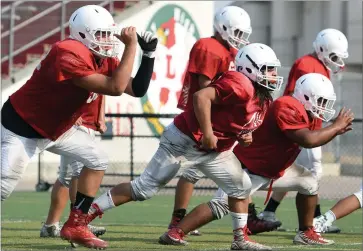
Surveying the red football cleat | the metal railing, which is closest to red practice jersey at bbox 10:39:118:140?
the red football cleat

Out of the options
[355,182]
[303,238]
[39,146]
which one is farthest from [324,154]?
[39,146]

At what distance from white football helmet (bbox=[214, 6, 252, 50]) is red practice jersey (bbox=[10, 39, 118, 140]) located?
6.65 feet

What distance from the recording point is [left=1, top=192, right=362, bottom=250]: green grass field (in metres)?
8.54

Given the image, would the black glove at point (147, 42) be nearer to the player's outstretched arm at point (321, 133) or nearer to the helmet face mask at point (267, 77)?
the helmet face mask at point (267, 77)

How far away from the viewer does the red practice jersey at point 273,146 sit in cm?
866

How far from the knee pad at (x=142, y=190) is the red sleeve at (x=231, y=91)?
3.02ft

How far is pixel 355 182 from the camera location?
752 inches

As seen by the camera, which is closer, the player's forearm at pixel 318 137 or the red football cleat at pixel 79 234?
the red football cleat at pixel 79 234

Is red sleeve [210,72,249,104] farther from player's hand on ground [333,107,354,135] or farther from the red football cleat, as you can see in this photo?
the red football cleat

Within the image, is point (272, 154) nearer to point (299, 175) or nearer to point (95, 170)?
point (299, 175)

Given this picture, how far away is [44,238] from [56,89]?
1706 millimetres

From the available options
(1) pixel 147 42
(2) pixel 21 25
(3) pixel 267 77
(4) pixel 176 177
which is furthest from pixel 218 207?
(2) pixel 21 25

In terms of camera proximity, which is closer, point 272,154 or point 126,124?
point 272,154

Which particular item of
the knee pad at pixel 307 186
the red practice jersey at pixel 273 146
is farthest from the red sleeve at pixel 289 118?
the knee pad at pixel 307 186
